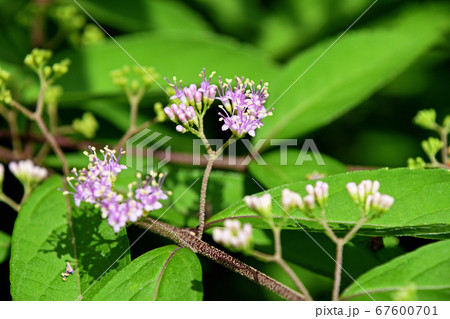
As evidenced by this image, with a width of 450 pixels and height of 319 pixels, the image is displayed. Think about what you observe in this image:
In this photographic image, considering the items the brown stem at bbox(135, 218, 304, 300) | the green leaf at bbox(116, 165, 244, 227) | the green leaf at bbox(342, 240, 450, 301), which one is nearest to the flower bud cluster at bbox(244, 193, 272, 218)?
the brown stem at bbox(135, 218, 304, 300)

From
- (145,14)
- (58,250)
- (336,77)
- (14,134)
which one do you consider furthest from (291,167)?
(145,14)

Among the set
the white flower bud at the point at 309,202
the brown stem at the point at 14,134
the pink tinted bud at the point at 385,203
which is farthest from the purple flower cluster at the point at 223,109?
the brown stem at the point at 14,134

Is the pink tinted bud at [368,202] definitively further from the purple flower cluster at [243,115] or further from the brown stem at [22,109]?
the brown stem at [22,109]

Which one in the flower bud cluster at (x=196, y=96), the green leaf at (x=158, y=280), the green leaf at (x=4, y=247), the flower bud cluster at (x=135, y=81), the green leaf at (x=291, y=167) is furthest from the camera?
the flower bud cluster at (x=135, y=81)

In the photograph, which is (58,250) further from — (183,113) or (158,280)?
(183,113)

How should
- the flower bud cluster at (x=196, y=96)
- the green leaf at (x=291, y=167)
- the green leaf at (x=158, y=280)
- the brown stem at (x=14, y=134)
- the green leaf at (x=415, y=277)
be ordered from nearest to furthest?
1. the green leaf at (x=415, y=277)
2. the green leaf at (x=158, y=280)
3. the flower bud cluster at (x=196, y=96)
4. the green leaf at (x=291, y=167)
5. the brown stem at (x=14, y=134)

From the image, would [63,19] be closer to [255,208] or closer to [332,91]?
[332,91]

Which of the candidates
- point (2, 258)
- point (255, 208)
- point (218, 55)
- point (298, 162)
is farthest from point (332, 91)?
point (2, 258)
